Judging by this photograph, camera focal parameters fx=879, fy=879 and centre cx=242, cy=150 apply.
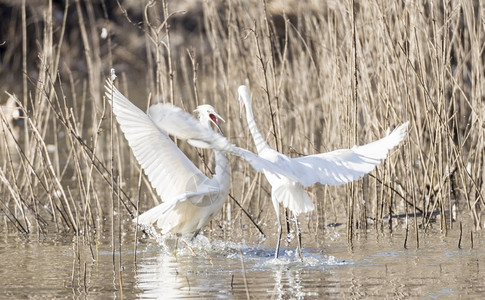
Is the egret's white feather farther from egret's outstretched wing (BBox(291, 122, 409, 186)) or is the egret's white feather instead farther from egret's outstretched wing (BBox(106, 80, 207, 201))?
egret's outstretched wing (BBox(291, 122, 409, 186))

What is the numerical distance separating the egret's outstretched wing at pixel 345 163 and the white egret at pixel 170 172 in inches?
16.7

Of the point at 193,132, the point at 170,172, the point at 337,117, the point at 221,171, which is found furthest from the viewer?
the point at 337,117

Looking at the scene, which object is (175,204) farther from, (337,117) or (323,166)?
(337,117)

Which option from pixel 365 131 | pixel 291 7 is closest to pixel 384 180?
pixel 365 131

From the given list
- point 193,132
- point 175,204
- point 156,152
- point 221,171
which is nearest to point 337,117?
point 221,171

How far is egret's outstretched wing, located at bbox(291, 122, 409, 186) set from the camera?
5.36 meters

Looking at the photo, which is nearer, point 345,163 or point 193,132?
point 193,132

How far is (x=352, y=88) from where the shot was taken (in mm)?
5578

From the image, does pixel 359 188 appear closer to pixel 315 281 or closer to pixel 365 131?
pixel 365 131

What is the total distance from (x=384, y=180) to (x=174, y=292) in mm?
2205

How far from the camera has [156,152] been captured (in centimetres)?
566

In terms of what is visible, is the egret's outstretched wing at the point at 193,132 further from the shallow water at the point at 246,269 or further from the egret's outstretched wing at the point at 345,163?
the shallow water at the point at 246,269

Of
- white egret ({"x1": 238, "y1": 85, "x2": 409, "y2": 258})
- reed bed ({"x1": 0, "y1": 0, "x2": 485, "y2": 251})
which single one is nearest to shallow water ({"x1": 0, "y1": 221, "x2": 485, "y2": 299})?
reed bed ({"x1": 0, "y1": 0, "x2": 485, "y2": 251})

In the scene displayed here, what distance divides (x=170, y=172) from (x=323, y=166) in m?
1.03
